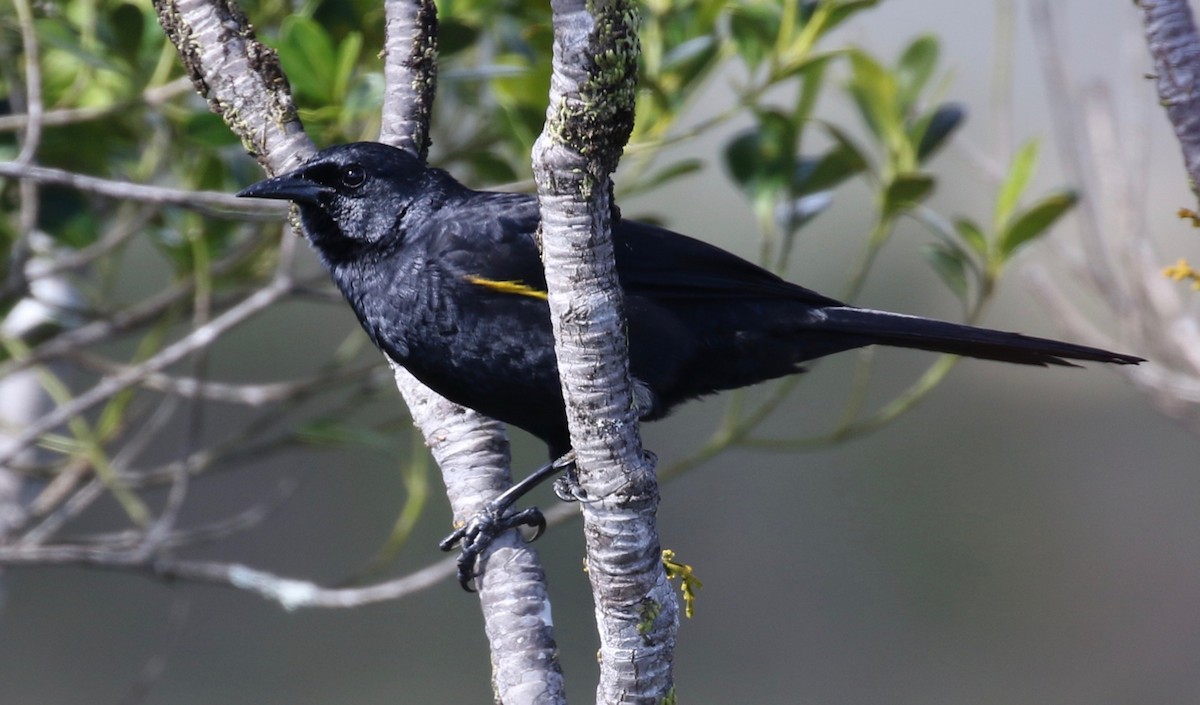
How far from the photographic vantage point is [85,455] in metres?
2.78

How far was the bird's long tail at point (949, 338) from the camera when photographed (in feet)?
7.05

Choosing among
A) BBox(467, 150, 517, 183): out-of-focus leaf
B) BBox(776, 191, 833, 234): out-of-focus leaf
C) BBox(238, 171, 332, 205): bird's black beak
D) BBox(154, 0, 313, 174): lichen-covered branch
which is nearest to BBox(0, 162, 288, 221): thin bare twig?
BBox(238, 171, 332, 205): bird's black beak

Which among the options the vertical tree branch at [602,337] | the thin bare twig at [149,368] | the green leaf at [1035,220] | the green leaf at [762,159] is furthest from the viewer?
the green leaf at [762,159]

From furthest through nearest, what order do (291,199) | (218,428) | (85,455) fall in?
(218,428) → (85,455) → (291,199)

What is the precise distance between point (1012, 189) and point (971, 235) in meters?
0.14

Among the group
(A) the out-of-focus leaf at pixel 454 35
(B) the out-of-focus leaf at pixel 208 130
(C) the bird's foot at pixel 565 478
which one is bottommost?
(C) the bird's foot at pixel 565 478

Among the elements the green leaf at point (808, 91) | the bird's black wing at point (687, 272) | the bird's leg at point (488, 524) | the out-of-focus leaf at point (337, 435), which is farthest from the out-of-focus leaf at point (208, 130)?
the green leaf at point (808, 91)

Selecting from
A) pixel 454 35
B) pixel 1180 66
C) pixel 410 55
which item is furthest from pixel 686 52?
pixel 1180 66

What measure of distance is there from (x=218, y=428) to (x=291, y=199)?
636cm

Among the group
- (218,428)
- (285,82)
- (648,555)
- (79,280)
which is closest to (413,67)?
(285,82)

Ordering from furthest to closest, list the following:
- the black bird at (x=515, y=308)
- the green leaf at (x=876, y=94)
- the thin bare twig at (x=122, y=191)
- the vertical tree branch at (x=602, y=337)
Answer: the green leaf at (x=876, y=94)
the black bird at (x=515, y=308)
the thin bare twig at (x=122, y=191)
the vertical tree branch at (x=602, y=337)

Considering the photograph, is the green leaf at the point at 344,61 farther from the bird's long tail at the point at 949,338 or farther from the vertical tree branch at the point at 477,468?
the bird's long tail at the point at 949,338

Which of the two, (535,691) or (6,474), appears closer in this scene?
(535,691)

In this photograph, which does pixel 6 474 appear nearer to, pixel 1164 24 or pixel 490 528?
pixel 490 528
